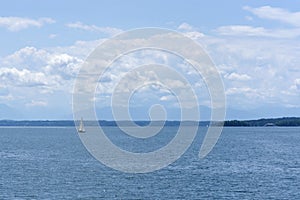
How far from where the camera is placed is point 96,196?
64.4 m

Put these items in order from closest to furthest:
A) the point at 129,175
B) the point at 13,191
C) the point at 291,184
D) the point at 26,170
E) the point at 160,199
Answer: the point at 160,199, the point at 13,191, the point at 291,184, the point at 129,175, the point at 26,170

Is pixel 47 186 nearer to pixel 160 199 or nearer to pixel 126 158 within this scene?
pixel 160 199

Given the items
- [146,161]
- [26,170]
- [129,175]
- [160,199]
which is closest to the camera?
[160,199]

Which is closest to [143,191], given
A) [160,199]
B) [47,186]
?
[160,199]

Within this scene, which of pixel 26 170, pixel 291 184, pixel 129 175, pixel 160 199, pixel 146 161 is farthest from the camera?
pixel 146 161

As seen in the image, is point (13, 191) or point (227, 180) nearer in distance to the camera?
point (13, 191)

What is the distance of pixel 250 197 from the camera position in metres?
64.9

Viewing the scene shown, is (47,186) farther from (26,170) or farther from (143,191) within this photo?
(26,170)

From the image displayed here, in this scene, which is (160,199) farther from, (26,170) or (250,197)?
(26,170)

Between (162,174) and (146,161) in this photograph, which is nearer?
(162,174)

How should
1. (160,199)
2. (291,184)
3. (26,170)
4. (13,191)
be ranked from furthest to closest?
(26,170) → (291,184) → (13,191) → (160,199)

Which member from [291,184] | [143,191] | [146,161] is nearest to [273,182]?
[291,184]

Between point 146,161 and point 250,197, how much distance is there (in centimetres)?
4213

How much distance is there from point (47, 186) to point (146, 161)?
36.0 metres
